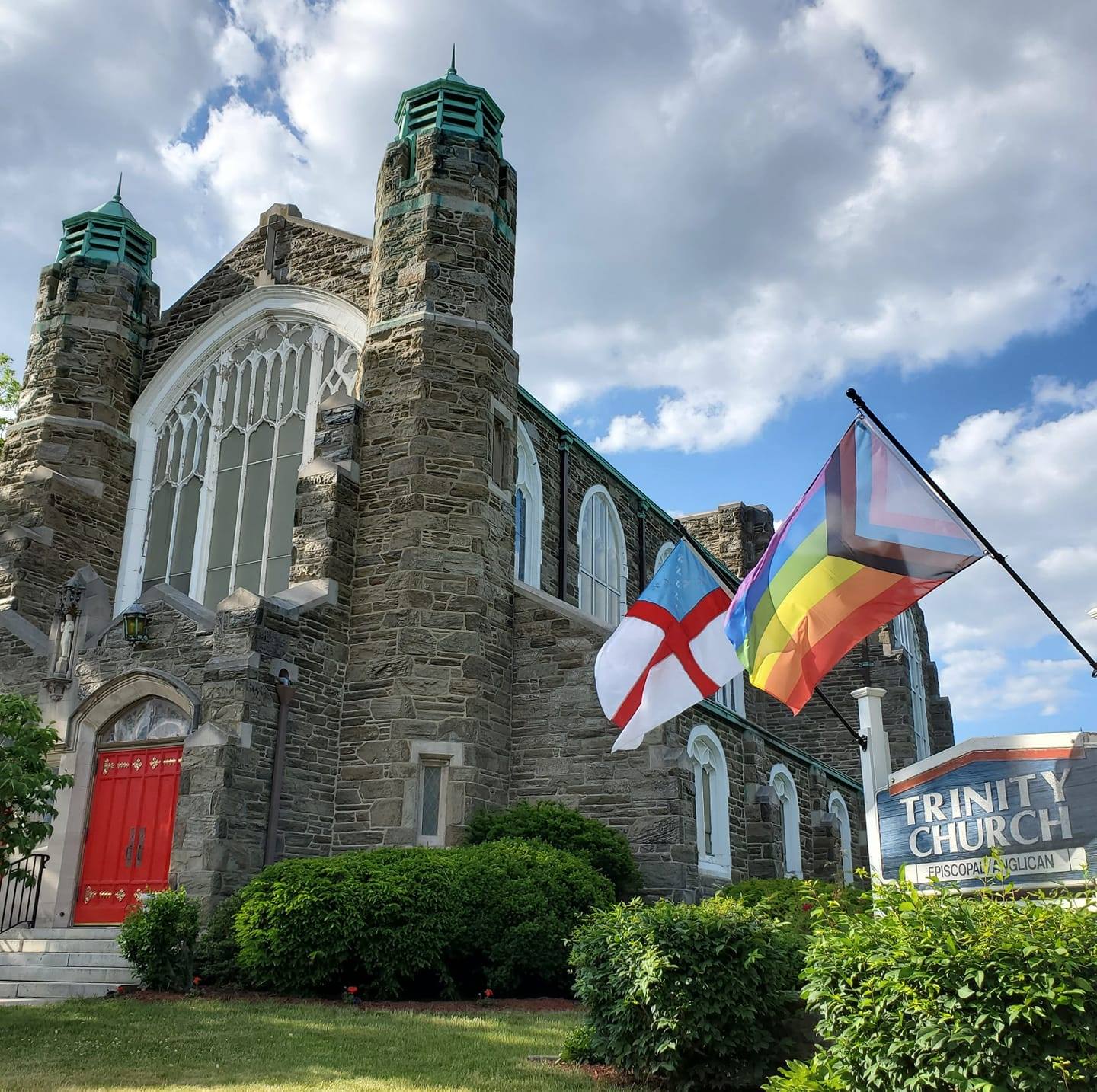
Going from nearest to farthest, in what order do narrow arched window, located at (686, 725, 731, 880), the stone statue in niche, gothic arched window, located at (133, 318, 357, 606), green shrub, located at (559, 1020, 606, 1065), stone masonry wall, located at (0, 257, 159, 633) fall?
green shrub, located at (559, 1020, 606, 1065)
the stone statue in niche
narrow arched window, located at (686, 725, 731, 880)
stone masonry wall, located at (0, 257, 159, 633)
gothic arched window, located at (133, 318, 357, 606)

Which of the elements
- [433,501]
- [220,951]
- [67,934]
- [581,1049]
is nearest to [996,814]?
[581,1049]

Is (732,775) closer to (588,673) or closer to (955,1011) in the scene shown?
(588,673)

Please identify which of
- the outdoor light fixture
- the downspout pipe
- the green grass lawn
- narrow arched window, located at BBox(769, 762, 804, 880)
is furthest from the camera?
narrow arched window, located at BBox(769, 762, 804, 880)

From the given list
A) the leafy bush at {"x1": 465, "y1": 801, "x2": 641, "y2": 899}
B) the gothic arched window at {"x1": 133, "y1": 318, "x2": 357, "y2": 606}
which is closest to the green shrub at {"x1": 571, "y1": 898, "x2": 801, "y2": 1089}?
the leafy bush at {"x1": 465, "y1": 801, "x2": 641, "y2": 899}

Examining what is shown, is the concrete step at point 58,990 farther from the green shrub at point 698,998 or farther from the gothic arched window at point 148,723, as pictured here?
the green shrub at point 698,998

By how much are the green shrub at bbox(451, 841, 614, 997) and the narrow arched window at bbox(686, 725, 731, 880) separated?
4.19 meters

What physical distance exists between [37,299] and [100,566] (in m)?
5.72

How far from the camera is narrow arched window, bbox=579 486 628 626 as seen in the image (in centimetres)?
2205

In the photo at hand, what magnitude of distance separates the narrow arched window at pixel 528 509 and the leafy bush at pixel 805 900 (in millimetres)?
7050

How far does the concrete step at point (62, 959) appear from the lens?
487 inches

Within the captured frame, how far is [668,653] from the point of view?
11.0m

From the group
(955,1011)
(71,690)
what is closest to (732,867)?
(71,690)

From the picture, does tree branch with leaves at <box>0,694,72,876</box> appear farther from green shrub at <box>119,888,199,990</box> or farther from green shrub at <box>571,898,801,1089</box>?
green shrub at <box>571,898,801,1089</box>

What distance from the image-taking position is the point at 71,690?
51.0 ft
